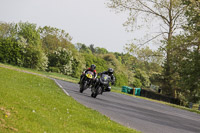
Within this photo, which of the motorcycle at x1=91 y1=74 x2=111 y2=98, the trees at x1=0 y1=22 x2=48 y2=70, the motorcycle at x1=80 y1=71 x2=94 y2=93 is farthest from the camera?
the trees at x1=0 y1=22 x2=48 y2=70

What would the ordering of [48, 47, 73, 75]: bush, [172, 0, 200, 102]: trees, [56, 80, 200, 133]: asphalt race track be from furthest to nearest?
[48, 47, 73, 75]: bush < [172, 0, 200, 102]: trees < [56, 80, 200, 133]: asphalt race track

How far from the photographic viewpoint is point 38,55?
54.6 meters

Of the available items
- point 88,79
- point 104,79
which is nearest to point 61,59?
point 88,79

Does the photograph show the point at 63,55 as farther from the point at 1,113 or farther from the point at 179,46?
the point at 1,113

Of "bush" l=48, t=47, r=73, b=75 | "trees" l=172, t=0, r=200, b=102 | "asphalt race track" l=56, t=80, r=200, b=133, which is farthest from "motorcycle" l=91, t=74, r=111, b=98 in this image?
"bush" l=48, t=47, r=73, b=75

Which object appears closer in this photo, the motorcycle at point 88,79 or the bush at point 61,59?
the motorcycle at point 88,79

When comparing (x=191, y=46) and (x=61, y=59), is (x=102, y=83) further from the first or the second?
(x=61, y=59)

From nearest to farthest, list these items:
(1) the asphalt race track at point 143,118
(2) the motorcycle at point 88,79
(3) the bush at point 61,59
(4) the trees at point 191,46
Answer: (1) the asphalt race track at point 143,118
(2) the motorcycle at point 88,79
(4) the trees at point 191,46
(3) the bush at point 61,59

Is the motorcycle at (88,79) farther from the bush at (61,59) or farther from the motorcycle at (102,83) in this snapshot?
the bush at (61,59)

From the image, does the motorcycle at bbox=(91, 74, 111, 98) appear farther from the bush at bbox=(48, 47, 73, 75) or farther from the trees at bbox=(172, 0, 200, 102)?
the bush at bbox=(48, 47, 73, 75)

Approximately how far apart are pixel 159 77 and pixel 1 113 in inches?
1671

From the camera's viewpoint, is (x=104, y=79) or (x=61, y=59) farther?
(x=61, y=59)

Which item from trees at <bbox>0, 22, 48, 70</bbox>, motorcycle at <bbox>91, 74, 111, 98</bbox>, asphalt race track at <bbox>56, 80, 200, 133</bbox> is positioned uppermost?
trees at <bbox>0, 22, 48, 70</bbox>

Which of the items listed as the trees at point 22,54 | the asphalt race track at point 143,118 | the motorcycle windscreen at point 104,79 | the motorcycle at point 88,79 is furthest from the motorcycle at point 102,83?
the trees at point 22,54
